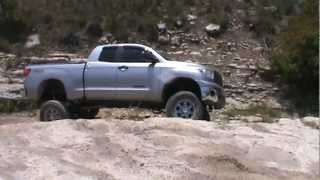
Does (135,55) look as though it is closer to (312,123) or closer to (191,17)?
(312,123)

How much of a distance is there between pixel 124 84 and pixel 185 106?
1370 mm

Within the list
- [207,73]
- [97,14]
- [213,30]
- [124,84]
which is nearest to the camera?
[207,73]

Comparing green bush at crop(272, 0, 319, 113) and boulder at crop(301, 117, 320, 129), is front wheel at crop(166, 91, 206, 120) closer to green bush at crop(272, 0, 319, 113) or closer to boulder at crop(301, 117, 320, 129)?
boulder at crop(301, 117, 320, 129)

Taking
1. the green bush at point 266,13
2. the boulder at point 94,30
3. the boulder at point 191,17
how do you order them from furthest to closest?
the boulder at point 191,17
the boulder at point 94,30
the green bush at point 266,13

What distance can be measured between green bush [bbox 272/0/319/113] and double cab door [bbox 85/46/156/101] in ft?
23.9

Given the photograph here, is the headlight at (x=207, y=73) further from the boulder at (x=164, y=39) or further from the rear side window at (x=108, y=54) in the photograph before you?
the boulder at (x=164, y=39)

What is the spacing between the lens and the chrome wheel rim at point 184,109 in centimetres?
1377

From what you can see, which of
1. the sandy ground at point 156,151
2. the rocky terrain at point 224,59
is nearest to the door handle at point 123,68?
the sandy ground at point 156,151

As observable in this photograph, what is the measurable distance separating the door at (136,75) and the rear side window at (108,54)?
28cm

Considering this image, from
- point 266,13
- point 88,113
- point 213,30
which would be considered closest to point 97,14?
point 213,30

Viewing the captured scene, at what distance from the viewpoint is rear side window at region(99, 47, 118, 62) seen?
48.7 feet

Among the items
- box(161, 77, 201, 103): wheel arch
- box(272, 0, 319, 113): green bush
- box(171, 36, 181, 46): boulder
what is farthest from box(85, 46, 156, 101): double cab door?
box(171, 36, 181, 46): boulder

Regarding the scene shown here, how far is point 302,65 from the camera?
20844mm

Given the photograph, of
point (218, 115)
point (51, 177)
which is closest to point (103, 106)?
point (218, 115)
